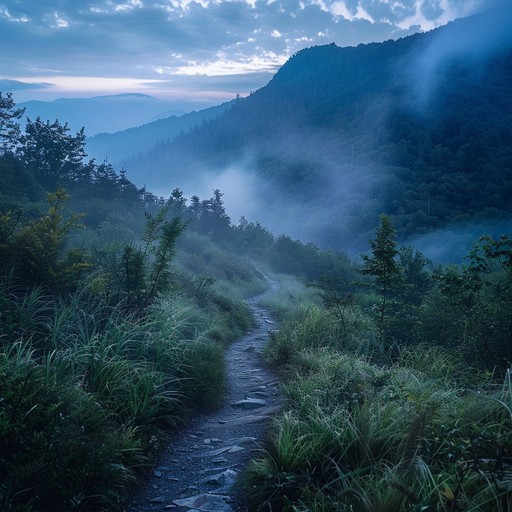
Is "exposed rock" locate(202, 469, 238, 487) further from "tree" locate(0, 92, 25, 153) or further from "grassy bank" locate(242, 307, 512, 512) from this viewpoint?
"tree" locate(0, 92, 25, 153)

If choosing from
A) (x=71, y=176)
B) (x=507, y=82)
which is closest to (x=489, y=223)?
Answer: (x=507, y=82)

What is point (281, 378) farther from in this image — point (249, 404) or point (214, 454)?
point (214, 454)

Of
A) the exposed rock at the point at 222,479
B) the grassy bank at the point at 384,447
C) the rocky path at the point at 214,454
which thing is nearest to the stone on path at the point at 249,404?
the rocky path at the point at 214,454

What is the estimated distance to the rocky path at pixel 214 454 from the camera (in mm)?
3545

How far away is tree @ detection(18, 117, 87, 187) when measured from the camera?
30156 millimetres

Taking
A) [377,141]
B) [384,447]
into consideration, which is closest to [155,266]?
[384,447]

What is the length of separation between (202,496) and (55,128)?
34274mm

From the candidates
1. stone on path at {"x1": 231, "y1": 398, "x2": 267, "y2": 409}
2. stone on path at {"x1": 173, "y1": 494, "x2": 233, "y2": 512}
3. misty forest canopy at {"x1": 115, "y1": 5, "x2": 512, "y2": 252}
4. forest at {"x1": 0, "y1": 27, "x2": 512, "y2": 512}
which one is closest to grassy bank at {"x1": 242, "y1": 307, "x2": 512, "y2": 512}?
forest at {"x1": 0, "y1": 27, "x2": 512, "y2": 512}

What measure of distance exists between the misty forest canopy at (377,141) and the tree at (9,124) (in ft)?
223

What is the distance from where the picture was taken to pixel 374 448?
12.0 feet

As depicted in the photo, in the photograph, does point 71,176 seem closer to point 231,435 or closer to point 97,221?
point 97,221

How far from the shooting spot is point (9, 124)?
97.7 feet

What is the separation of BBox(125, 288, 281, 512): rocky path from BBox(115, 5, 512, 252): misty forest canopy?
81.0 m

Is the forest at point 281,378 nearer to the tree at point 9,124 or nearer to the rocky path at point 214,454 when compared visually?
the rocky path at point 214,454
